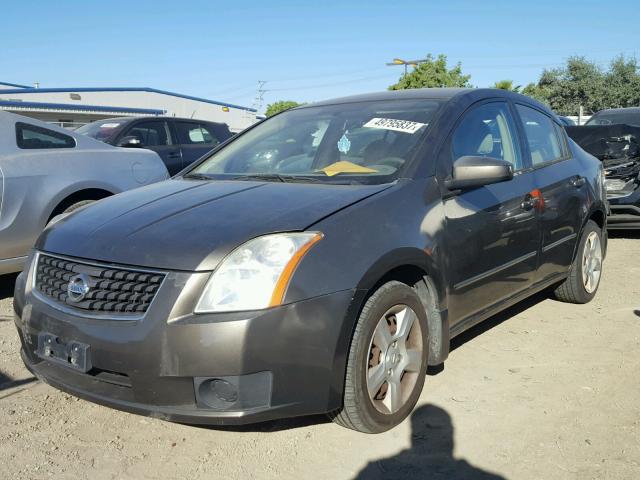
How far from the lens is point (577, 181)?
15.1ft

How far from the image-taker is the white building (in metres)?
34.8

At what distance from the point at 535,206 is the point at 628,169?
465 centimetres

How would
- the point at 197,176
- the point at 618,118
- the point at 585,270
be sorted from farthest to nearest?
the point at 618,118 < the point at 585,270 < the point at 197,176

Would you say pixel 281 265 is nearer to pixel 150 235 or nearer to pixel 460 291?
pixel 150 235

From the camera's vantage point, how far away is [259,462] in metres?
2.70

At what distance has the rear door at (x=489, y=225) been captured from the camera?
3.33 meters

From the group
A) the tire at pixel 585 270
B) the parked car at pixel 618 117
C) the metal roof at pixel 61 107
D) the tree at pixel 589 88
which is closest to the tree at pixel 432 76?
the tree at pixel 589 88

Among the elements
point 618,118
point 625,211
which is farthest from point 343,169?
point 618,118

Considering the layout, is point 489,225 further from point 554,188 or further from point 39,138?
point 39,138

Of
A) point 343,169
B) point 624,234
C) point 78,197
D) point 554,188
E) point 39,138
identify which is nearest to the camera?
point 343,169

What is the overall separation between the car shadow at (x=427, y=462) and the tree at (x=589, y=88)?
135 feet

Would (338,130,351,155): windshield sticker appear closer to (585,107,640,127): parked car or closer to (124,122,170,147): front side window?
(124,122,170,147): front side window

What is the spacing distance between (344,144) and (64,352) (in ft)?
6.27

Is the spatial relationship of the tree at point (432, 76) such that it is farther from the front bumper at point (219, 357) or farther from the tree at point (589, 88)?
the front bumper at point (219, 357)
